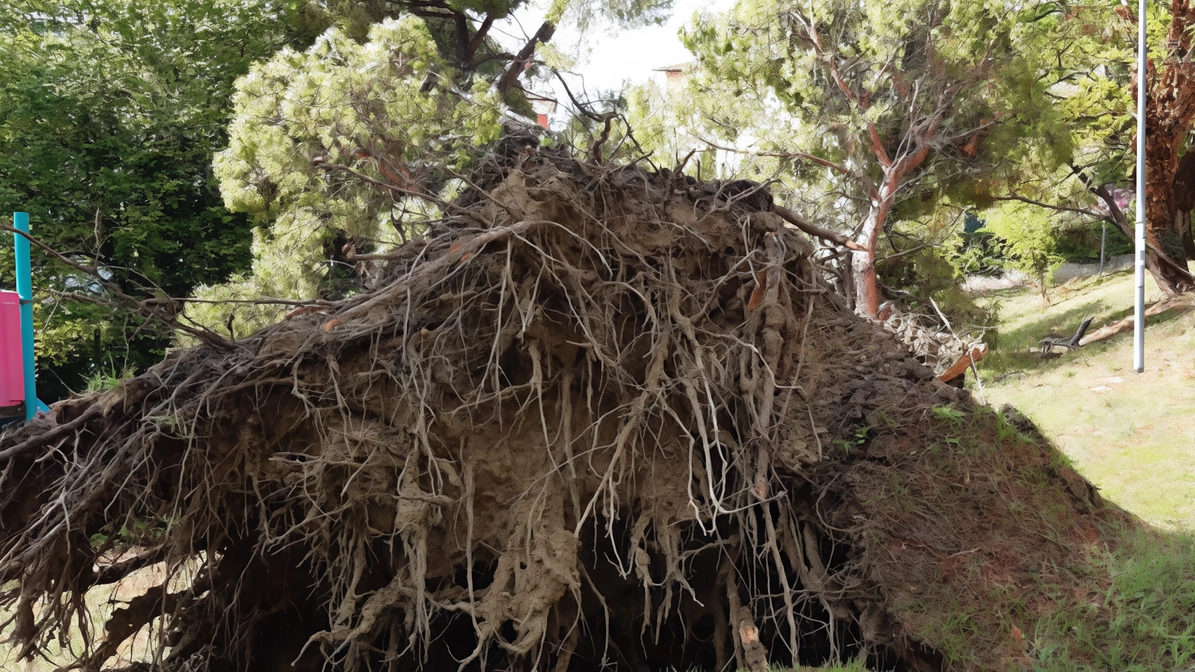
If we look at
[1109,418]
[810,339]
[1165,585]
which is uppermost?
[810,339]

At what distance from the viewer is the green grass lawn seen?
307 inches

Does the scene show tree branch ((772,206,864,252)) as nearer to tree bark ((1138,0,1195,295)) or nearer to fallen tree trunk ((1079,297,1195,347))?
fallen tree trunk ((1079,297,1195,347))

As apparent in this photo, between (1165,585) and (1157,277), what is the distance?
12.7 metres

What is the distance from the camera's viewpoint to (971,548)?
4.70 metres

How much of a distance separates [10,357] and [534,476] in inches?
156

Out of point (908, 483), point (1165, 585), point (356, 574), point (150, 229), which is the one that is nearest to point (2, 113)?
point (150, 229)

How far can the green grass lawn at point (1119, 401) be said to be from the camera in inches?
307

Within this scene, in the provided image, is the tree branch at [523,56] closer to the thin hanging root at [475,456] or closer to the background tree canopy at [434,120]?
the background tree canopy at [434,120]

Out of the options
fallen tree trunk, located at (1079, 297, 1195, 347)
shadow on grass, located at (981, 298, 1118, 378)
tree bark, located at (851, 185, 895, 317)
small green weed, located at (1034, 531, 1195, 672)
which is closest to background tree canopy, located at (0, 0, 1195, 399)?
tree bark, located at (851, 185, 895, 317)

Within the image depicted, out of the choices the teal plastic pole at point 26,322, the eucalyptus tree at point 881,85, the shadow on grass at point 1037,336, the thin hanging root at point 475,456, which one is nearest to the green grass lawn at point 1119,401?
the shadow on grass at point 1037,336

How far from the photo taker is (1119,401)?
35.7 feet

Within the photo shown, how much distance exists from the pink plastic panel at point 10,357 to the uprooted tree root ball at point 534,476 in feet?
5.80

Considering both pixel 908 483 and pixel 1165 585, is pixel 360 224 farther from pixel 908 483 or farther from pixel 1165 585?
pixel 1165 585

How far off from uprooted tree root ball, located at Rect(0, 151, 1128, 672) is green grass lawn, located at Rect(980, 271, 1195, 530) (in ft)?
5.89
